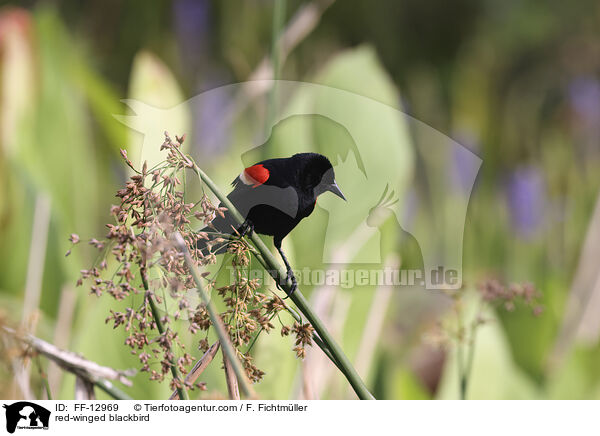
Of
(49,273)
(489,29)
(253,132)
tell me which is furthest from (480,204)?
(489,29)

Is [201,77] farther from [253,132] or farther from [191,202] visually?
[191,202]

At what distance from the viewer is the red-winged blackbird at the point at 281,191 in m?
0.25

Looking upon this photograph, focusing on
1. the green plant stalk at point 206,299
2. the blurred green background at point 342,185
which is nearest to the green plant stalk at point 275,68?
the blurred green background at point 342,185

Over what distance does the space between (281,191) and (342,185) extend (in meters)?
0.05

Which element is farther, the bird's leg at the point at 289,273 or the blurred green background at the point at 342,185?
the blurred green background at the point at 342,185

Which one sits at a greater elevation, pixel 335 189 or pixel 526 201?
pixel 526 201

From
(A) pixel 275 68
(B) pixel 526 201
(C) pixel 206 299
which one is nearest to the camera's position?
(C) pixel 206 299

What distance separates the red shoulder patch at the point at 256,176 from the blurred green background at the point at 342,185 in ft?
0.16

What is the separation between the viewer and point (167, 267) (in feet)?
0.71
